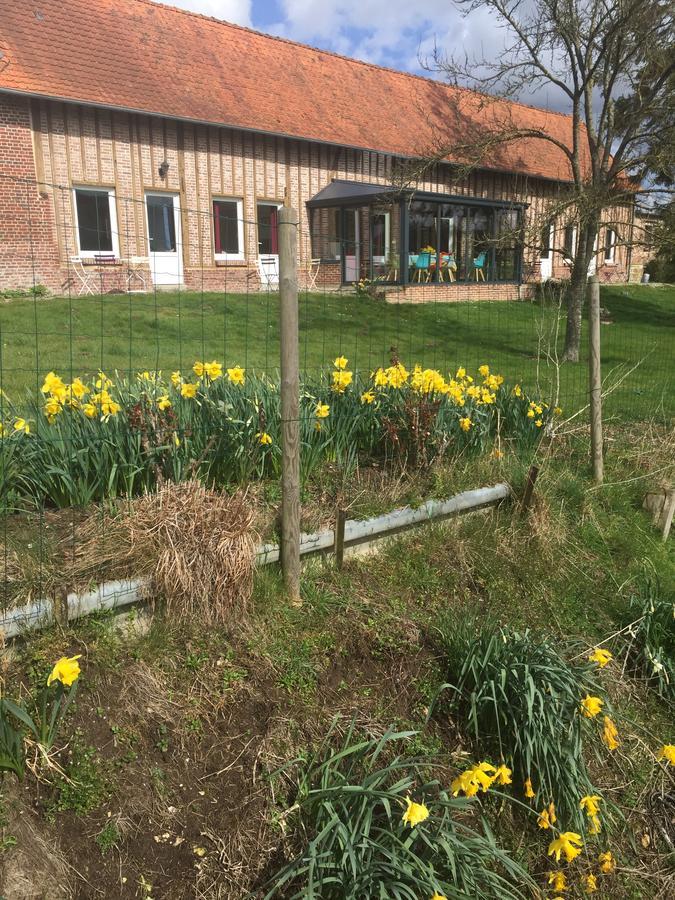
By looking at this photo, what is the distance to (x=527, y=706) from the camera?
2.86 meters

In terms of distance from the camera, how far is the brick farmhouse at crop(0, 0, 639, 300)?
15242 mm

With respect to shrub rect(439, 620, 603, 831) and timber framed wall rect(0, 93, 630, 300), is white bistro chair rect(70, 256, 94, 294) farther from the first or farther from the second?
shrub rect(439, 620, 603, 831)

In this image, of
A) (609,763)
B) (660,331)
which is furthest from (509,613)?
(660,331)

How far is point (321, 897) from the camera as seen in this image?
90.4 inches

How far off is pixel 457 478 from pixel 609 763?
1.84 metres

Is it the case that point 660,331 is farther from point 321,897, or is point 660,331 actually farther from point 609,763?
point 321,897

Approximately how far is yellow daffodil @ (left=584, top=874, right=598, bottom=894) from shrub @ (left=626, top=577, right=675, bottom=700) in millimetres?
1140

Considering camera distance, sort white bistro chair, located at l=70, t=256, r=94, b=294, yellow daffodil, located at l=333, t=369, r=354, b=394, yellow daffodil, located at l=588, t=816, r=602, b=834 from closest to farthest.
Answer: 1. yellow daffodil, located at l=588, t=816, r=602, b=834
2. yellow daffodil, located at l=333, t=369, r=354, b=394
3. white bistro chair, located at l=70, t=256, r=94, b=294

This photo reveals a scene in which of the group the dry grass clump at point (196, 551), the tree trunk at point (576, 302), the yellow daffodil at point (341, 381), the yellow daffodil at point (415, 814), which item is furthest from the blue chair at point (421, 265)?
the yellow daffodil at point (415, 814)

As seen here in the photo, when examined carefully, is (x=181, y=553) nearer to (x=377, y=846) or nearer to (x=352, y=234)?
(x=377, y=846)

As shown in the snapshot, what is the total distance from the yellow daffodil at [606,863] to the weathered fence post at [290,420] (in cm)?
159

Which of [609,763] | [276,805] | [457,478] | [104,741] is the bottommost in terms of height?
[609,763]

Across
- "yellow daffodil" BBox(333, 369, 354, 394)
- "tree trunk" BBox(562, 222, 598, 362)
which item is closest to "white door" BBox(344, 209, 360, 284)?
"tree trunk" BBox(562, 222, 598, 362)

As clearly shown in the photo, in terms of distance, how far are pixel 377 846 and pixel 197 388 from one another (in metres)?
2.60
